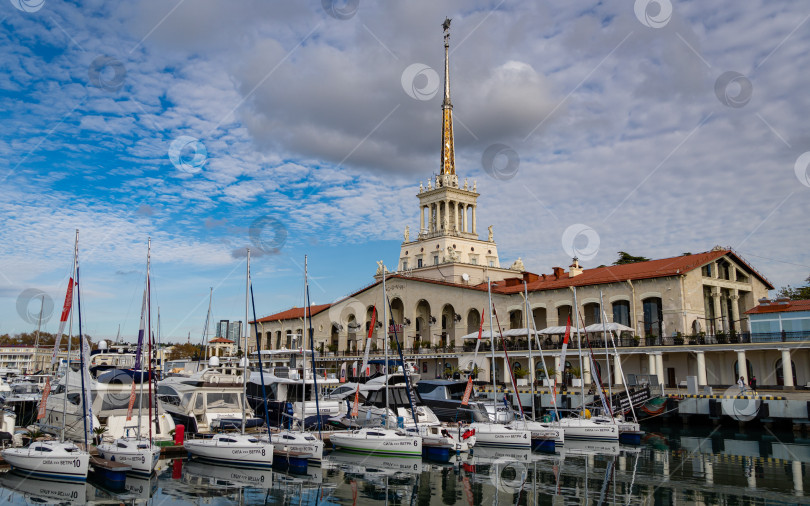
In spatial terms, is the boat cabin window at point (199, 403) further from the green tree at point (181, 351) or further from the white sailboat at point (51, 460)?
the green tree at point (181, 351)

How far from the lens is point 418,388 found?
41.6 m

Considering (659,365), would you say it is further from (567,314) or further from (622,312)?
(567,314)

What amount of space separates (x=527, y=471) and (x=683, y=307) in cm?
3051

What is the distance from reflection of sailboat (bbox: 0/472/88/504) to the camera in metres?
20.5

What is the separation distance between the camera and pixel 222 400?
31.6 meters

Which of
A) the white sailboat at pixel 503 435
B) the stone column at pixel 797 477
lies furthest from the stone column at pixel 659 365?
the stone column at pixel 797 477

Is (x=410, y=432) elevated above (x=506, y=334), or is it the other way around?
(x=506, y=334)

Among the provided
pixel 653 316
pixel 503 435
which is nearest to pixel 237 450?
pixel 503 435

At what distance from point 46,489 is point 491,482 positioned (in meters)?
15.5

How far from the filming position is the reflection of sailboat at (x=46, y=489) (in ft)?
67.3

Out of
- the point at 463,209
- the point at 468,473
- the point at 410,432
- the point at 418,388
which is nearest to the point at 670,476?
the point at 468,473

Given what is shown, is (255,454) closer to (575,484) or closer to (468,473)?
(468,473)

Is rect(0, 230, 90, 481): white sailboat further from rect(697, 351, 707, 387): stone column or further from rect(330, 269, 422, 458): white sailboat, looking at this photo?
rect(697, 351, 707, 387): stone column

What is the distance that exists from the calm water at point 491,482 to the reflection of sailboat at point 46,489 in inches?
1.3
